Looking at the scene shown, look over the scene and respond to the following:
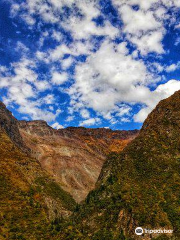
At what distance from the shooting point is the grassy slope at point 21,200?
42.1 metres

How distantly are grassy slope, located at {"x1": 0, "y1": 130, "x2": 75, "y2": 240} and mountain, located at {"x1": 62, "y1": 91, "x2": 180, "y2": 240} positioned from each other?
Answer: 7.39 meters

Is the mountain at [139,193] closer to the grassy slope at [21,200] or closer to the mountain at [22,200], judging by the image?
the grassy slope at [21,200]

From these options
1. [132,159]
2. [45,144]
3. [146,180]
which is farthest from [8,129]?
[146,180]

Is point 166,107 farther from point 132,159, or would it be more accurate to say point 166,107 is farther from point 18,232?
point 18,232

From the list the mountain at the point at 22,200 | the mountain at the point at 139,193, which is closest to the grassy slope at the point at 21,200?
the mountain at the point at 22,200

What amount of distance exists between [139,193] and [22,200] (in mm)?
29847

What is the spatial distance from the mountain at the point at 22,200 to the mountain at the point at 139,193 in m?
7.68

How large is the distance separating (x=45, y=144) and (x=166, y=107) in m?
131

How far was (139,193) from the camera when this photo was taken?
5347cm

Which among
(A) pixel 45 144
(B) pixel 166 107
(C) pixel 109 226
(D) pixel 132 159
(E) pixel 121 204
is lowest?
(C) pixel 109 226

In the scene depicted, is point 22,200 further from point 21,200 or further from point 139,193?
point 139,193

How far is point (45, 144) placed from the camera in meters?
195
